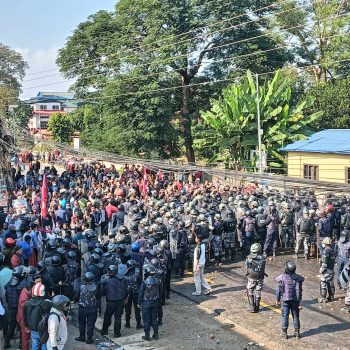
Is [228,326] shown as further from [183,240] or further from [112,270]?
[183,240]

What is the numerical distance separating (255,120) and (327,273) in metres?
19.2

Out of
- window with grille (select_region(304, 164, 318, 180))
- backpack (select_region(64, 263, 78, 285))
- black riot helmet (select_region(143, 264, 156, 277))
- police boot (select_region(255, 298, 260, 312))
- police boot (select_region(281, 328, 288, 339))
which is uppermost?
window with grille (select_region(304, 164, 318, 180))

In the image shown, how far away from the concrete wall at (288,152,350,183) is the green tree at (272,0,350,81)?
44.6ft

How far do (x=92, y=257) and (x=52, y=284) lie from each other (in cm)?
112

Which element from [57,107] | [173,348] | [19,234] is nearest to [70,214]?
[19,234]

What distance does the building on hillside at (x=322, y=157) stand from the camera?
85.9 ft

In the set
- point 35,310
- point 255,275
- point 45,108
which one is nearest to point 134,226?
point 255,275

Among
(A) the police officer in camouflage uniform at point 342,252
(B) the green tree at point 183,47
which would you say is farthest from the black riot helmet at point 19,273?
(B) the green tree at point 183,47

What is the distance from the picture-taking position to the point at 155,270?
1095 cm

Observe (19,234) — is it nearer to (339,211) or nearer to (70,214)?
(70,214)

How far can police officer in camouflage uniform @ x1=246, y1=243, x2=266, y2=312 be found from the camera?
12039 millimetres

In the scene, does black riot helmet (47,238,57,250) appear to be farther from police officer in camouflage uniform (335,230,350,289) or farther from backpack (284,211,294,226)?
backpack (284,211,294,226)

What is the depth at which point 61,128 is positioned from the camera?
168 ft

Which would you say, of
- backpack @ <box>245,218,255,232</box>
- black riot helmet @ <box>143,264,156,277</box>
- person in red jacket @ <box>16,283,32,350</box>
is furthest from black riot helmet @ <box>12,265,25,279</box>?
backpack @ <box>245,218,255,232</box>
